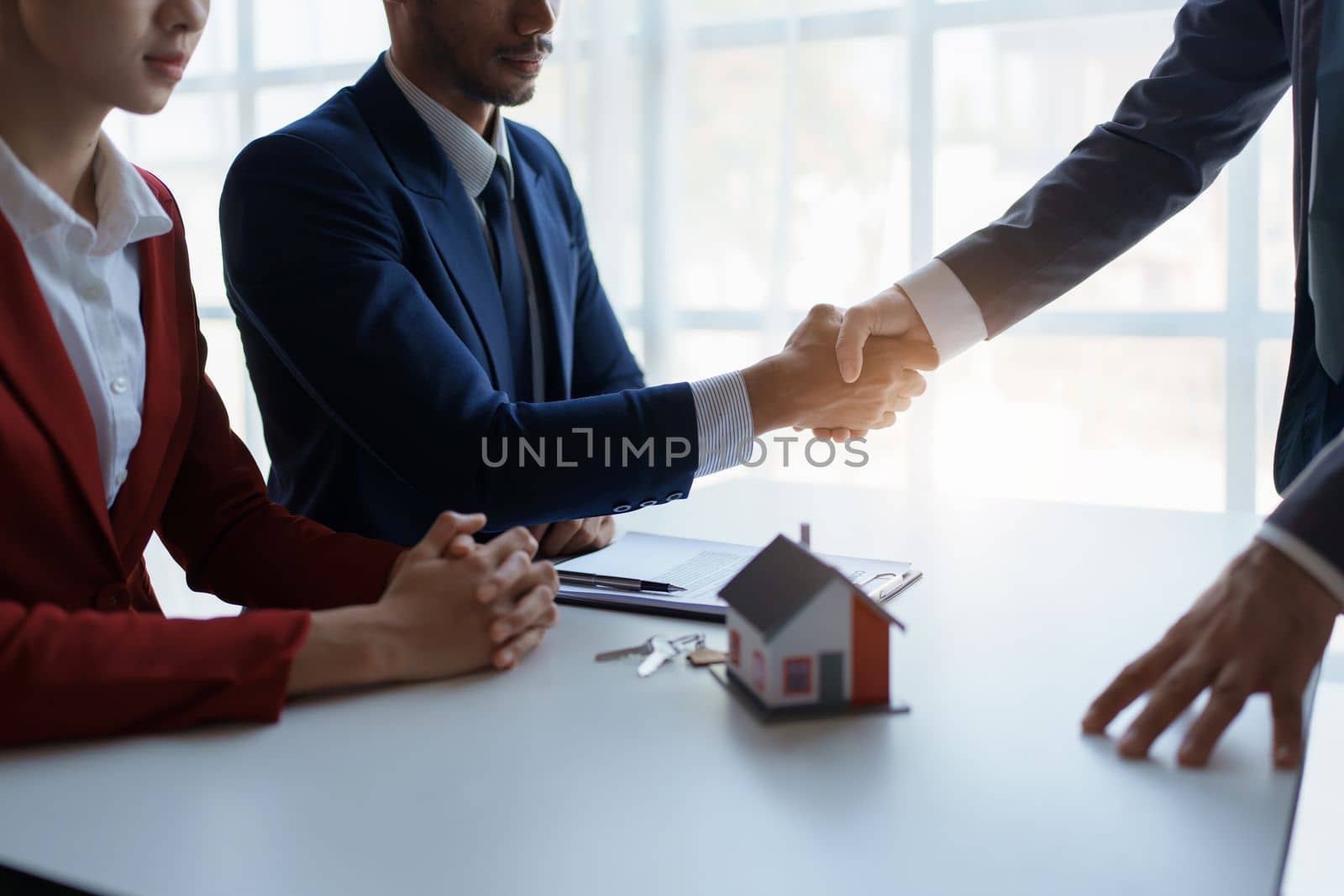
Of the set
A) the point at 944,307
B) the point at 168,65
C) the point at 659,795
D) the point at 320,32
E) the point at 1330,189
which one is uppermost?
the point at 320,32

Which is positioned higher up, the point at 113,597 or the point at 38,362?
the point at 38,362

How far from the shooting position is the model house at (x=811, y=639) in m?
0.87

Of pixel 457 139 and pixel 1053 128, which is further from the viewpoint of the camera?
pixel 1053 128

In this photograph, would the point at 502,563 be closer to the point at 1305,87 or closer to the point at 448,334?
the point at 448,334

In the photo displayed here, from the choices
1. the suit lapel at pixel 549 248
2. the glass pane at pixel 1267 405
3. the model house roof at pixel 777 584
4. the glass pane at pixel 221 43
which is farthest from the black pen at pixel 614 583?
the glass pane at pixel 221 43

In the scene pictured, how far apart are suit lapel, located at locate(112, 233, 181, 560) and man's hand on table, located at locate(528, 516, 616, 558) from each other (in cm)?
44

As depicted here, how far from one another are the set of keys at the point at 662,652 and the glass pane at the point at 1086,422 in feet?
5.64

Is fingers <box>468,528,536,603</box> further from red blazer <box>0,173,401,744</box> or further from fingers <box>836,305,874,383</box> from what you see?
fingers <box>836,305,874,383</box>

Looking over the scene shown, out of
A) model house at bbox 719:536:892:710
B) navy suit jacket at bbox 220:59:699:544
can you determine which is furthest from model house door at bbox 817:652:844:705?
navy suit jacket at bbox 220:59:699:544

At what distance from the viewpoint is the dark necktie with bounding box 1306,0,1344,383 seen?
1.24 m

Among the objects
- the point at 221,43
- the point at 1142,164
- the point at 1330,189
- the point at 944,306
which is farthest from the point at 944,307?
the point at 221,43

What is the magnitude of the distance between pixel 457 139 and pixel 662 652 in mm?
948

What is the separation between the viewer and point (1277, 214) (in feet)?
8.07

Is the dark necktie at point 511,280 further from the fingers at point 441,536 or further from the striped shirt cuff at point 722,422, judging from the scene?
the fingers at point 441,536
